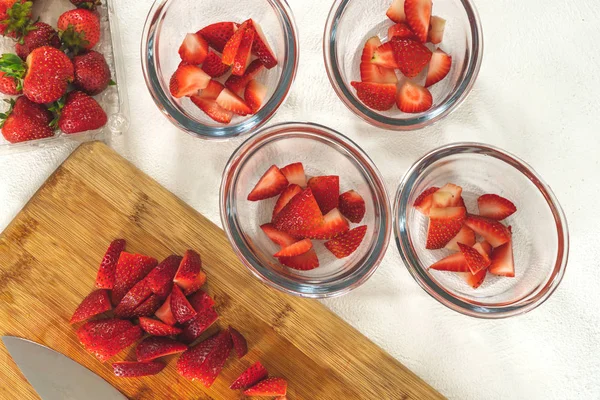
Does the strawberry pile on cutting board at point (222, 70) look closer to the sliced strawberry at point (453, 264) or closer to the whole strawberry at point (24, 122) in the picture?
the whole strawberry at point (24, 122)

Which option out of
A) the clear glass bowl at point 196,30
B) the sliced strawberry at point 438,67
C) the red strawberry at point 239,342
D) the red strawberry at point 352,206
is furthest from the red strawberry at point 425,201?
the red strawberry at point 239,342

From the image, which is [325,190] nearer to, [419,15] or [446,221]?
[446,221]

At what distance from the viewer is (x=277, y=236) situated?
964 millimetres

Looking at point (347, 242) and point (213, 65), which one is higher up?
point (213, 65)

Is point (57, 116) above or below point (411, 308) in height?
above

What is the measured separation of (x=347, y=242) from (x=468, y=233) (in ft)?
0.77

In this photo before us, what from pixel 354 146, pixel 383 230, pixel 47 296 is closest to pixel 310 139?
pixel 354 146

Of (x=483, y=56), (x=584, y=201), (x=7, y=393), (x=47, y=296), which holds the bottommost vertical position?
(x=7, y=393)

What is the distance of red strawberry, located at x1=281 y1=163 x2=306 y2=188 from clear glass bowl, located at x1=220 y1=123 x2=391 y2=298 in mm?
40

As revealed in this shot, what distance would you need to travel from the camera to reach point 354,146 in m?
0.97

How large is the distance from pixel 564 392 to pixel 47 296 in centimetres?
109

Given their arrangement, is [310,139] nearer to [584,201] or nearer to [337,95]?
[337,95]

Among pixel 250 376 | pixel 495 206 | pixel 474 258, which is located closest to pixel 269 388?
pixel 250 376

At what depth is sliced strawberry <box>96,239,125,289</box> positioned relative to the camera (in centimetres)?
100
